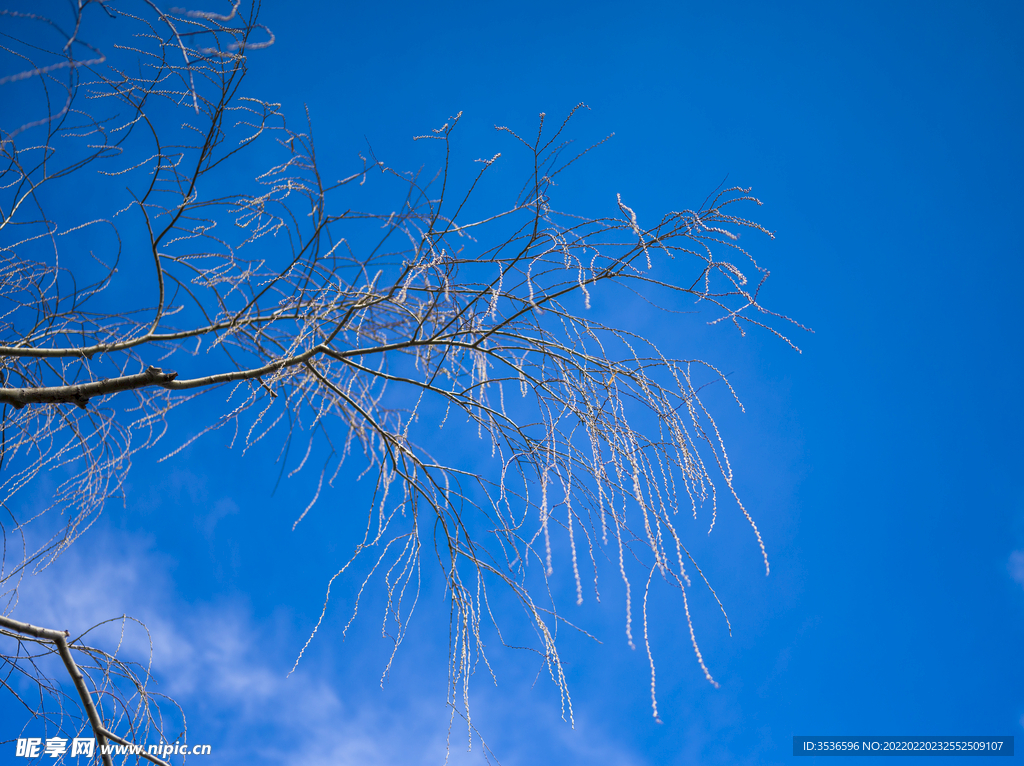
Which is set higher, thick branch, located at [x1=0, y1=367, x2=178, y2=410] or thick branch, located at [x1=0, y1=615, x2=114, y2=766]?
thick branch, located at [x1=0, y1=367, x2=178, y2=410]

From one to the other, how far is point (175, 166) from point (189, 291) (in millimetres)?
335

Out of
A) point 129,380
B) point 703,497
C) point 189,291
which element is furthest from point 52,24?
point 703,497

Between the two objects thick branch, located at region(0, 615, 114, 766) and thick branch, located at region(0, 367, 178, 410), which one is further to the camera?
thick branch, located at region(0, 615, 114, 766)

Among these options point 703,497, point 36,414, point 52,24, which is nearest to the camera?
point 52,24

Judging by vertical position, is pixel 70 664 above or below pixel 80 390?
below

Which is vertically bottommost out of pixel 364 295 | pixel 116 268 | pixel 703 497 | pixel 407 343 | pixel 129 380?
pixel 703 497

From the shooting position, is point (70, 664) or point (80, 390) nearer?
point (80, 390)

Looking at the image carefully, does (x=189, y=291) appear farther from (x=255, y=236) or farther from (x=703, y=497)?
(x=703, y=497)

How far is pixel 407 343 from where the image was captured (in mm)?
1596

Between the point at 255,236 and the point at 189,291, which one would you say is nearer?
the point at 189,291

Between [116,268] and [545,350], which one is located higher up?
[116,268]

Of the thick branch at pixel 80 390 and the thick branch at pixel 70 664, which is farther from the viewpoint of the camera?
the thick branch at pixel 70 664

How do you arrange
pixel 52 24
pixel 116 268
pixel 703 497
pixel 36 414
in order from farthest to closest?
pixel 36 414 → pixel 116 268 → pixel 703 497 → pixel 52 24

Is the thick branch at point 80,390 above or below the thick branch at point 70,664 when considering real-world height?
above
